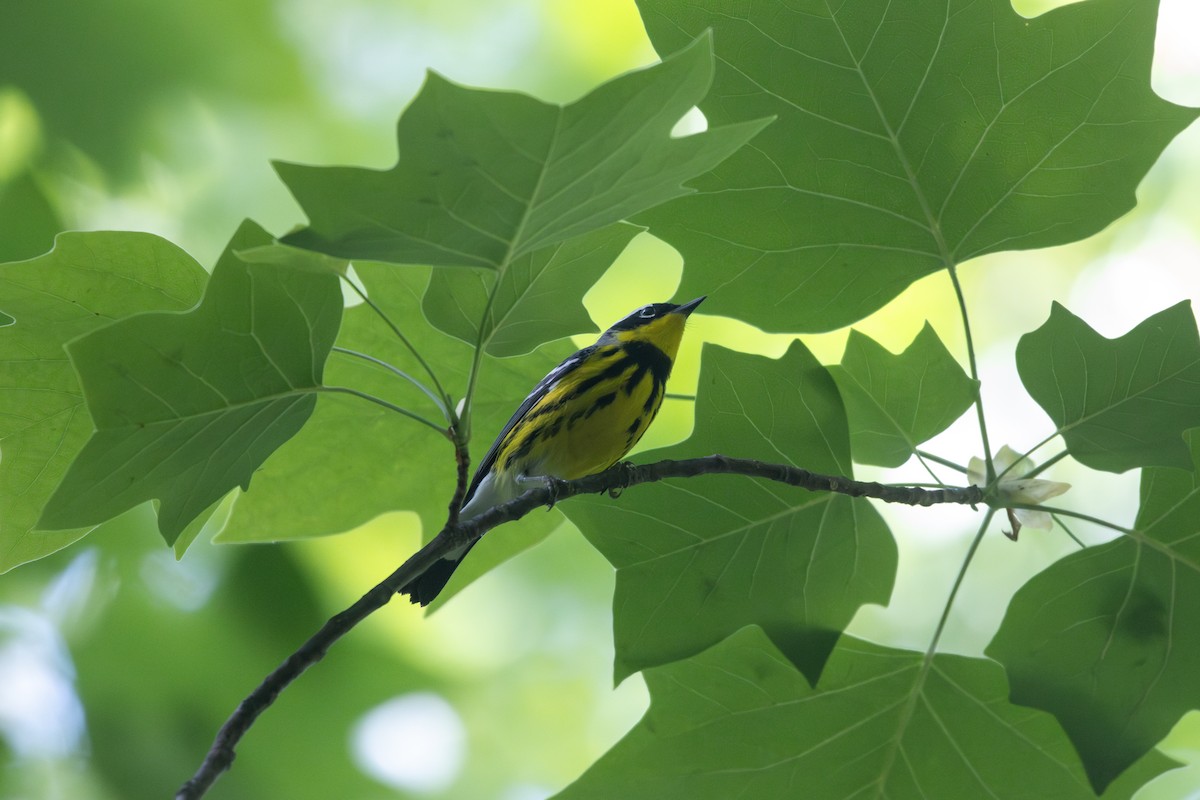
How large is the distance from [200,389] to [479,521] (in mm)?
336

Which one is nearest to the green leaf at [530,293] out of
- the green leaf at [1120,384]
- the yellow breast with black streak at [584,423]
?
the yellow breast with black streak at [584,423]

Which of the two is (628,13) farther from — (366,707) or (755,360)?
(755,360)

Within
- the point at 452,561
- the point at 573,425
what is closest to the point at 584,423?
the point at 573,425

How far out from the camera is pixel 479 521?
115cm

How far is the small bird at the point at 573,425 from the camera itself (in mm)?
1783

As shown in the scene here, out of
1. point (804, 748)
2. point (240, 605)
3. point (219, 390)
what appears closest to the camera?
point (219, 390)

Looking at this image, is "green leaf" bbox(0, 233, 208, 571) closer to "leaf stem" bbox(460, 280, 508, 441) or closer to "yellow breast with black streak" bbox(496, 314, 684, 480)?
"leaf stem" bbox(460, 280, 508, 441)

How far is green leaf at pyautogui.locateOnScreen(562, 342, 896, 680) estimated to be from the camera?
1433 millimetres

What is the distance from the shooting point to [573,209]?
3.41 ft

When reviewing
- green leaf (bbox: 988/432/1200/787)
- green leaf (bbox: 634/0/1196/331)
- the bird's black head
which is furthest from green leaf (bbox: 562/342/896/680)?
the bird's black head

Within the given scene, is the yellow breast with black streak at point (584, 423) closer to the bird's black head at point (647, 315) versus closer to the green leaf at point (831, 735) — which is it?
the bird's black head at point (647, 315)

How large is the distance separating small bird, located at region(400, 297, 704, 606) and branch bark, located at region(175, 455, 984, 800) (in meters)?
0.27

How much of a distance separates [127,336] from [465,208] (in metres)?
0.38

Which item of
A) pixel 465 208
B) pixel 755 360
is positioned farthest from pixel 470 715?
pixel 465 208
